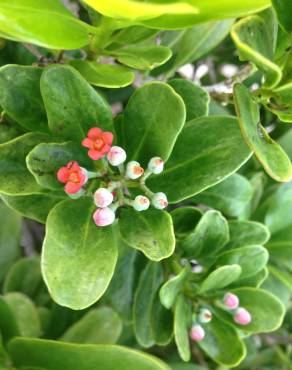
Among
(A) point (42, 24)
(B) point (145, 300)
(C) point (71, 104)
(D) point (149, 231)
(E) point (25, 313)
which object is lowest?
(E) point (25, 313)

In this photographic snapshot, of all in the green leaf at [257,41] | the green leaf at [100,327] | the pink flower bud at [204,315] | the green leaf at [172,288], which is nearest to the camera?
the green leaf at [257,41]

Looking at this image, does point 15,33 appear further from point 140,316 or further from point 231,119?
point 140,316

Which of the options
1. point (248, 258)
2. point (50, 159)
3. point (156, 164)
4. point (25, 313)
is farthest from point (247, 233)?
point (25, 313)

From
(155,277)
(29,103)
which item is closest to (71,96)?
(29,103)

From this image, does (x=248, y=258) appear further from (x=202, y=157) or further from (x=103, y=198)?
(x=103, y=198)

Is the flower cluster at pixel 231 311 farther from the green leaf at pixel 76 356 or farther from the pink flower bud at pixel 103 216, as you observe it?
the pink flower bud at pixel 103 216

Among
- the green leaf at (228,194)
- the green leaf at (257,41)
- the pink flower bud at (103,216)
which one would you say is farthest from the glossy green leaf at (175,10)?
the green leaf at (228,194)
